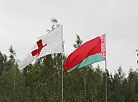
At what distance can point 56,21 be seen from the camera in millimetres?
26516

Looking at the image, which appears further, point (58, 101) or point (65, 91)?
point (65, 91)

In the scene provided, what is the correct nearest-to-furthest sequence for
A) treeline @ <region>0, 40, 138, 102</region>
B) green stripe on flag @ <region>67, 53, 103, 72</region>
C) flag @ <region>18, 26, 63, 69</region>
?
green stripe on flag @ <region>67, 53, 103, 72</region> → flag @ <region>18, 26, 63, 69</region> → treeline @ <region>0, 40, 138, 102</region>

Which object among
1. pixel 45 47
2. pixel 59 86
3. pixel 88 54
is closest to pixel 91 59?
pixel 88 54

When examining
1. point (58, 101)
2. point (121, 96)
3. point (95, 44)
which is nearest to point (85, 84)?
point (58, 101)

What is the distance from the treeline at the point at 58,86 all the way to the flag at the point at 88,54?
1166 cm

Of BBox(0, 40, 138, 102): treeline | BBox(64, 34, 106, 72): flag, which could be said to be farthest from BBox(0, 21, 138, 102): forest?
BBox(64, 34, 106, 72): flag

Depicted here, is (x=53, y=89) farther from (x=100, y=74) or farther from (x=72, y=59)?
(x=100, y=74)

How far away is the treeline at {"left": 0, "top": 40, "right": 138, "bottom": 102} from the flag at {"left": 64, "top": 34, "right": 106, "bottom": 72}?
11.7 m

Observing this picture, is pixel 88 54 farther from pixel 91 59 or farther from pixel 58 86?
pixel 58 86

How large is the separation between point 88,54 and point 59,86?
12378 mm

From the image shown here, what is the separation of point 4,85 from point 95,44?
24.0 m

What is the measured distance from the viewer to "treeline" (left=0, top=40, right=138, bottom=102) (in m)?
25.5

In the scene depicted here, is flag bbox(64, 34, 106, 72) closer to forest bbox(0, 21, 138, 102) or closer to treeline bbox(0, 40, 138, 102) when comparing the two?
forest bbox(0, 21, 138, 102)

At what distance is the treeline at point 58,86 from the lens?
83.5 ft
